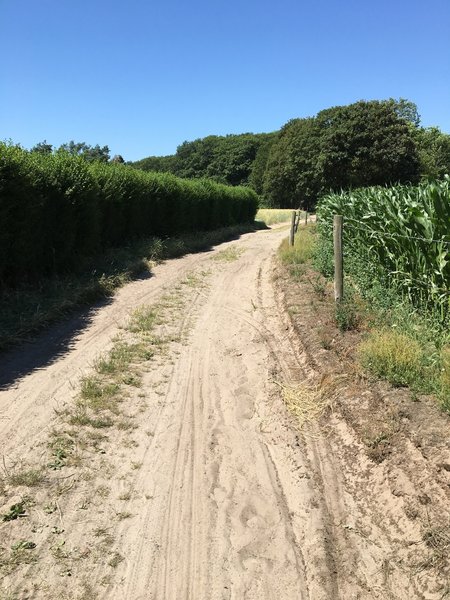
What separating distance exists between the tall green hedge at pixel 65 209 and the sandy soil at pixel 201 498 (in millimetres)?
3564

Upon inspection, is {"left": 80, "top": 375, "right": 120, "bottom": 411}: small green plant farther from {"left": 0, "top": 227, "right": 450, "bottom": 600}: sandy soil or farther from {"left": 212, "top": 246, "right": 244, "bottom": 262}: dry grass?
{"left": 212, "top": 246, "right": 244, "bottom": 262}: dry grass

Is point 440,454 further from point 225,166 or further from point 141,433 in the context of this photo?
point 225,166

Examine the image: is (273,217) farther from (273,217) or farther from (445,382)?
(445,382)

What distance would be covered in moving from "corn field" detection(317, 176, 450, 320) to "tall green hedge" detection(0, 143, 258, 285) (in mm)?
6788

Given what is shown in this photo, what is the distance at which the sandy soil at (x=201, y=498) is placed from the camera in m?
3.18

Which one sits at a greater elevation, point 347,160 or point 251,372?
point 347,160

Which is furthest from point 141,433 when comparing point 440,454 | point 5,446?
point 440,454

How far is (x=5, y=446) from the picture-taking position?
15.0 ft

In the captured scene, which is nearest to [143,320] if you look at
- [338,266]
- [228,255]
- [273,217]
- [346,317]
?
[338,266]

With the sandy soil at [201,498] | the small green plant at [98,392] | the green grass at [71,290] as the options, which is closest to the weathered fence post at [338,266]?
the sandy soil at [201,498]

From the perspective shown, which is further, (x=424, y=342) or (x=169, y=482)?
(x=424, y=342)

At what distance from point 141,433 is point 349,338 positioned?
3.44 meters

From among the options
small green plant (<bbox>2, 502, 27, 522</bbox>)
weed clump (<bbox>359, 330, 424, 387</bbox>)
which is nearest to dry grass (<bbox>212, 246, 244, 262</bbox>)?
weed clump (<bbox>359, 330, 424, 387</bbox>)

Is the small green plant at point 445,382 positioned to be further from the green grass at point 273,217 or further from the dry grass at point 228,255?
the green grass at point 273,217
